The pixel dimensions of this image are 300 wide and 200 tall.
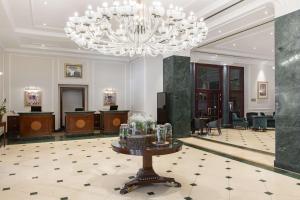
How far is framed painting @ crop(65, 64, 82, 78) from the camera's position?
38.8 feet

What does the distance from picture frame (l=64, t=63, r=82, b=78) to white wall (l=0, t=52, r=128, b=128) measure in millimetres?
189

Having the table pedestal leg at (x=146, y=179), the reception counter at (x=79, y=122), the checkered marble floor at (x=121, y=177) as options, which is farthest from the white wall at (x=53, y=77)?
the table pedestal leg at (x=146, y=179)

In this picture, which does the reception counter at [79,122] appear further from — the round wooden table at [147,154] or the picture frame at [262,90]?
the picture frame at [262,90]

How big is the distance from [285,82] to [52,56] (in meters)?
10.5

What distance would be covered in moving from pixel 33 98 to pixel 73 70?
94.9 inches

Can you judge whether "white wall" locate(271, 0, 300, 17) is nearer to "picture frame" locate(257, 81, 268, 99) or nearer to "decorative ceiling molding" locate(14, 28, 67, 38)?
"decorative ceiling molding" locate(14, 28, 67, 38)

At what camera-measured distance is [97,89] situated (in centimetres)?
1245

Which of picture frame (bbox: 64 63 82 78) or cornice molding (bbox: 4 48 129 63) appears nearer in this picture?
cornice molding (bbox: 4 48 129 63)

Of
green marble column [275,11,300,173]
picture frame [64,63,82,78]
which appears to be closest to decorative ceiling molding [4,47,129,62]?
picture frame [64,63,82,78]

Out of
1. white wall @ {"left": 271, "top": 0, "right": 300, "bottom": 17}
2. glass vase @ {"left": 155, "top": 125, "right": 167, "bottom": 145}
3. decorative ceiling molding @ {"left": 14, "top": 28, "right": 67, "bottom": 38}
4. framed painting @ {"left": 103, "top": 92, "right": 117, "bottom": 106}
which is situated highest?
decorative ceiling molding @ {"left": 14, "top": 28, "right": 67, "bottom": 38}

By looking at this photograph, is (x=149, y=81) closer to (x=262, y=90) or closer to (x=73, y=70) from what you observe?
(x=73, y=70)

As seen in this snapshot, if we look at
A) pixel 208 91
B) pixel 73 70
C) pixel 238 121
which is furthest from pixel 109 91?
pixel 238 121

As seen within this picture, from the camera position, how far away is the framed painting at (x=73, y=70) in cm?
1184

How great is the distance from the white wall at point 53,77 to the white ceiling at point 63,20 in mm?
819
